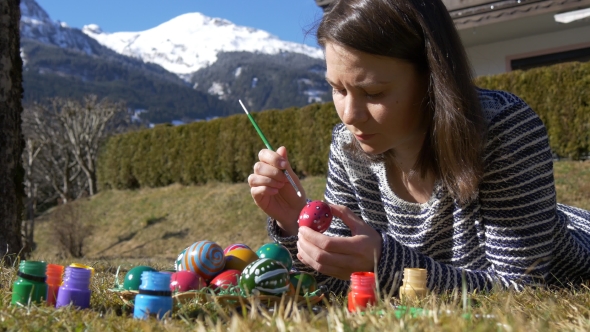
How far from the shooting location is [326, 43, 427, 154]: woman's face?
2066 millimetres

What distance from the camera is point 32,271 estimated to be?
1.74m

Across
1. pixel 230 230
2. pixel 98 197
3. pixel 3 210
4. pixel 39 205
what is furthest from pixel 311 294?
pixel 39 205

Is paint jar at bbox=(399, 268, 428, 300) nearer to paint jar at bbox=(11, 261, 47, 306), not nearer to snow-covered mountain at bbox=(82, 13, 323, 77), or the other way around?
paint jar at bbox=(11, 261, 47, 306)

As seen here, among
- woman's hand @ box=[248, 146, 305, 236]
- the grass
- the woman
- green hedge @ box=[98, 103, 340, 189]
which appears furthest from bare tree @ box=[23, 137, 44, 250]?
the woman

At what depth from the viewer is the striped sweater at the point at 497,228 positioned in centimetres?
223

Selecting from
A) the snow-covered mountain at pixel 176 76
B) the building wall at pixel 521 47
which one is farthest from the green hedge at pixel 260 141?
the snow-covered mountain at pixel 176 76

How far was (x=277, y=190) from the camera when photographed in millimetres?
2393

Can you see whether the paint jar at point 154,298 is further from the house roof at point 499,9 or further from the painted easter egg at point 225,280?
the house roof at point 499,9

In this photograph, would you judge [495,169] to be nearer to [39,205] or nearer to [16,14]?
[16,14]

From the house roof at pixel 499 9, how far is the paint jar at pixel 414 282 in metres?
7.65

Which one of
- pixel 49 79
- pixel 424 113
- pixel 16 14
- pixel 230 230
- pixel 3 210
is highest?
pixel 49 79

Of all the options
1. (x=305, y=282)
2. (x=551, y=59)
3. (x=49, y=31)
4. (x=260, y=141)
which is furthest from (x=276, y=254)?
(x=49, y=31)

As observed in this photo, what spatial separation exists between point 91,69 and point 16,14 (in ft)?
397

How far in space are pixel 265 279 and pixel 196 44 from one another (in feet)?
618
